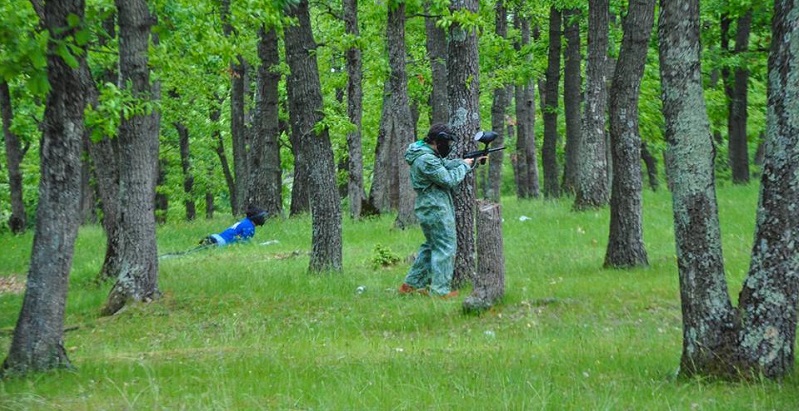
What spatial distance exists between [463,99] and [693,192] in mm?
5290

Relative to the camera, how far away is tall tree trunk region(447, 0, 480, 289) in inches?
436

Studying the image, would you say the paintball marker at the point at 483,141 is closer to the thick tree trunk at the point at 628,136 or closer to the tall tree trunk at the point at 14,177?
the thick tree trunk at the point at 628,136

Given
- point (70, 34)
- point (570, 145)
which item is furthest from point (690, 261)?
point (570, 145)

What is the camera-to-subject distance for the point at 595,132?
61.1 feet

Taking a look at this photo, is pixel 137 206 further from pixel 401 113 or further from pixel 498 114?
pixel 498 114

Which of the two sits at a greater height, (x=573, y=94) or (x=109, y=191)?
(x=573, y=94)

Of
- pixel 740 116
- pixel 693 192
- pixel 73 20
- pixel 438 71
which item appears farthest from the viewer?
pixel 740 116

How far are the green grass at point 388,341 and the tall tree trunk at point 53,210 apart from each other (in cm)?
33

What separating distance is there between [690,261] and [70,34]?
202 inches

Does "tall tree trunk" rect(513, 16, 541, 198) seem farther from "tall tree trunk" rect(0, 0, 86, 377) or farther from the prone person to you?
"tall tree trunk" rect(0, 0, 86, 377)

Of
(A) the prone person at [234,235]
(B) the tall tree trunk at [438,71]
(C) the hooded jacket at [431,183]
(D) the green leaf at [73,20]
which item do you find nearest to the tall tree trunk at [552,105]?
(B) the tall tree trunk at [438,71]

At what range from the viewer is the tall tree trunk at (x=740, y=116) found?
2452 centimetres

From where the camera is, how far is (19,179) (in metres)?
26.9

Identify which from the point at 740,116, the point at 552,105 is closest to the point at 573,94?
the point at 552,105
